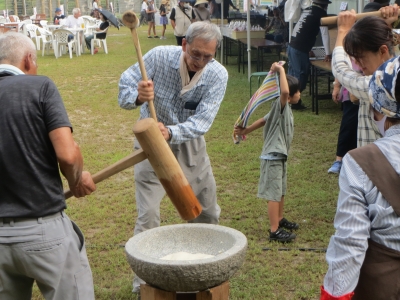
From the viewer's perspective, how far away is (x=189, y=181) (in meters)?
3.84

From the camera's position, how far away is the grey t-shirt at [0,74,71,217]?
8.17ft

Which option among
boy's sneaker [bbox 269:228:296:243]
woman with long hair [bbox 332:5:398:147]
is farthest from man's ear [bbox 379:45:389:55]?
boy's sneaker [bbox 269:228:296:243]

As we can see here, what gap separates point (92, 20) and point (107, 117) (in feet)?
46.4

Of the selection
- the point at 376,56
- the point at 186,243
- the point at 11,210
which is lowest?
the point at 186,243

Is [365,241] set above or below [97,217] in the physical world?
above

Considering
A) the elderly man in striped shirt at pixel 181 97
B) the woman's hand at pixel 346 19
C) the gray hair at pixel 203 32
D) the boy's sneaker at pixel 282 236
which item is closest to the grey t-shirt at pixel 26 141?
the elderly man in striped shirt at pixel 181 97

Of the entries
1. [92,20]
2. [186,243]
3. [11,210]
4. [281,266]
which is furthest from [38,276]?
[92,20]

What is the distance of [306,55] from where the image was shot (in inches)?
387

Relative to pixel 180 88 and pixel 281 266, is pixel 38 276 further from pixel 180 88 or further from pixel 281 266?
pixel 281 266

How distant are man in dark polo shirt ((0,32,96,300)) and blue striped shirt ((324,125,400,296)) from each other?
1.21 m

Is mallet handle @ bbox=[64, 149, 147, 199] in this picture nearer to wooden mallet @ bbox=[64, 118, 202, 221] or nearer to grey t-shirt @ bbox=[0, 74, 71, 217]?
wooden mallet @ bbox=[64, 118, 202, 221]

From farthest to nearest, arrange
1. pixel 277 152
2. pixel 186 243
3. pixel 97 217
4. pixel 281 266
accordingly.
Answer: pixel 97 217, pixel 277 152, pixel 281 266, pixel 186 243

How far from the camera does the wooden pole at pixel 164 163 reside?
8.96ft

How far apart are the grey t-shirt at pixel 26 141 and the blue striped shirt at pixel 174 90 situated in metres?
1.05
